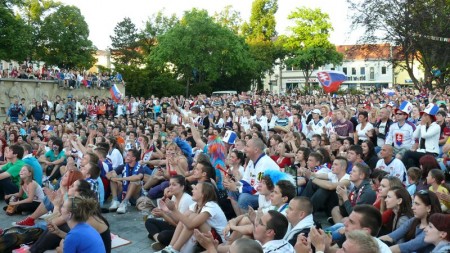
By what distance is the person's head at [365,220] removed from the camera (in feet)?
14.6

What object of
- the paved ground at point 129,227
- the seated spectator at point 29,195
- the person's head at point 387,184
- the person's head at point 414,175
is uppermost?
the person's head at point 387,184

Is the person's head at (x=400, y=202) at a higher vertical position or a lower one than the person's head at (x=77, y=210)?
lower

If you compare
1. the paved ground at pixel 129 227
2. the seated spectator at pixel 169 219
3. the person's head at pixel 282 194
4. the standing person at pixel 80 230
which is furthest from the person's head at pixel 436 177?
the standing person at pixel 80 230

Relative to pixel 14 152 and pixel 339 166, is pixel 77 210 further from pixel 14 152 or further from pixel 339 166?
pixel 14 152

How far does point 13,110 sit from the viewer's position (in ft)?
78.6

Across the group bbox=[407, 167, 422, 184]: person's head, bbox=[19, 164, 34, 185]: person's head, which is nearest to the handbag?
bbox=[19, 164, 34, 185]: person's head

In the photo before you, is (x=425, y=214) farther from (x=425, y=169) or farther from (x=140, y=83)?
(x=140, y=83)

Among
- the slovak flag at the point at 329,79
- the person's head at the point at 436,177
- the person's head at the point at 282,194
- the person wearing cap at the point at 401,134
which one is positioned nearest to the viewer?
the person's head at the point at 282,194

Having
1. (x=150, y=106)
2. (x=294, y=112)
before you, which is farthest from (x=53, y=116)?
(x=294, y=112)

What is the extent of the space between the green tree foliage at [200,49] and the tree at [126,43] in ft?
48.5

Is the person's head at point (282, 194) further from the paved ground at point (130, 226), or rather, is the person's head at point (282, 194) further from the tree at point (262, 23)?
the tree at point (262, 23)

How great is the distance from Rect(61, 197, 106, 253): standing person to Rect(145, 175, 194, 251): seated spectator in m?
1.34

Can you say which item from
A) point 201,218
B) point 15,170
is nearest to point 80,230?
point 201,218

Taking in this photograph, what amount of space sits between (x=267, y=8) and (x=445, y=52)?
38.6 meters
